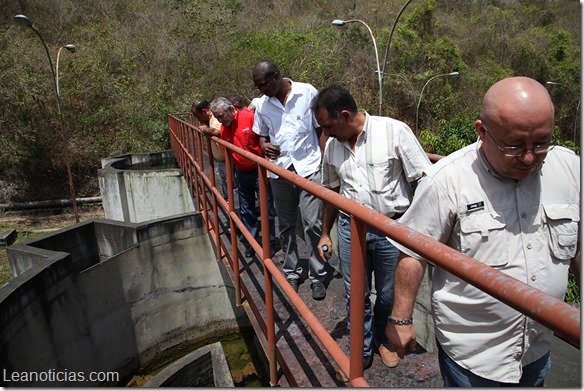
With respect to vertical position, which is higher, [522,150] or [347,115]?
[347,115]

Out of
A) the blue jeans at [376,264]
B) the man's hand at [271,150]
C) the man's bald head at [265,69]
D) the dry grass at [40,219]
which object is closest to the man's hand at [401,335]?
the blue jeans at [376,264]

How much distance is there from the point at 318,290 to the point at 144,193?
345 inches

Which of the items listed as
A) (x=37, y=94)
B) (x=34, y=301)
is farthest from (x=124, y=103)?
(x=34, y=301)

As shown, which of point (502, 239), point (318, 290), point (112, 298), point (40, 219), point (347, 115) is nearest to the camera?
point (502, 239)

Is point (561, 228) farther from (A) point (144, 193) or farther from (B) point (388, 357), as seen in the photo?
(A) point (144, 193)

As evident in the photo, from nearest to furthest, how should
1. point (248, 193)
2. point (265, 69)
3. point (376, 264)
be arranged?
1. point (376, 264)
2. point (265, 69)
3. point (248, 193)

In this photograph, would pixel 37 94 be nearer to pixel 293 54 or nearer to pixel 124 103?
pixel 124 103

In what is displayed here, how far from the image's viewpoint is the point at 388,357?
2430 mm

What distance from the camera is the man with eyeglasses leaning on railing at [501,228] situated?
1336 millimetres

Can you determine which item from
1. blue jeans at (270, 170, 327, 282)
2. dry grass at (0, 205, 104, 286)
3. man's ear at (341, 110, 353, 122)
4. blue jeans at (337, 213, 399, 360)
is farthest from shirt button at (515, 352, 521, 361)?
dry grass at (0, 205, 104, 286)

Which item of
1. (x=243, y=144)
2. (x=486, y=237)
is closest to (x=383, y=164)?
(x=486, y=237)

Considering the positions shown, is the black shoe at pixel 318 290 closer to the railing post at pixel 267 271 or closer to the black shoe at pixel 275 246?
the railing post at pixel 267 271

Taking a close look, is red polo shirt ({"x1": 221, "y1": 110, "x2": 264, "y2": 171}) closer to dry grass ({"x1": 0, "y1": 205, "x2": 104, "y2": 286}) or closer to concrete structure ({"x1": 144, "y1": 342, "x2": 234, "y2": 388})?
concrete structure ({"x1": 144, "y1": 342, "x2": 234, "y2": 388})

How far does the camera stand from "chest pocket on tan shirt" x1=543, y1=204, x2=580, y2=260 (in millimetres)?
1354
